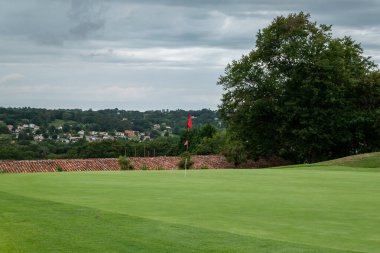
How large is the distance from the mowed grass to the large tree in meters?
28.8

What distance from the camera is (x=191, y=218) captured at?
10.6 metres

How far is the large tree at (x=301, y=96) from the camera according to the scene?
45312 millimetres

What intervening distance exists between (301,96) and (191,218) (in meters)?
36.6

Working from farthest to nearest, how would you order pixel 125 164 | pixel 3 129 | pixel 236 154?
pixel 3 129
pixel 236 154
pixel 125 164

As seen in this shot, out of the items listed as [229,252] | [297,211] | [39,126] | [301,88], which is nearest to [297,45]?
[301,88]

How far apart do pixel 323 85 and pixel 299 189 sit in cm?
3025

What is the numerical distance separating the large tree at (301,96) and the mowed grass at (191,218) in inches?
1134

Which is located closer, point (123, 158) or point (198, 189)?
point (198, 189)

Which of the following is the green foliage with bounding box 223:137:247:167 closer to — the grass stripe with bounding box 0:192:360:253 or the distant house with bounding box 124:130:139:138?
the grass stripe with bounding box 0:192:360:253

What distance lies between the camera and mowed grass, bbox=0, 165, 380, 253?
27.1 feet

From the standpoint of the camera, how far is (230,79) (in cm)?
4875

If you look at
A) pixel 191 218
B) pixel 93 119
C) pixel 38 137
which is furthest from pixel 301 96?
pixel 93 119

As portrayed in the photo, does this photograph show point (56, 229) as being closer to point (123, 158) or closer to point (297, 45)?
point (123, 158)

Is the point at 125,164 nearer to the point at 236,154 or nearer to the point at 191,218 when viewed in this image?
the point at 236,154
